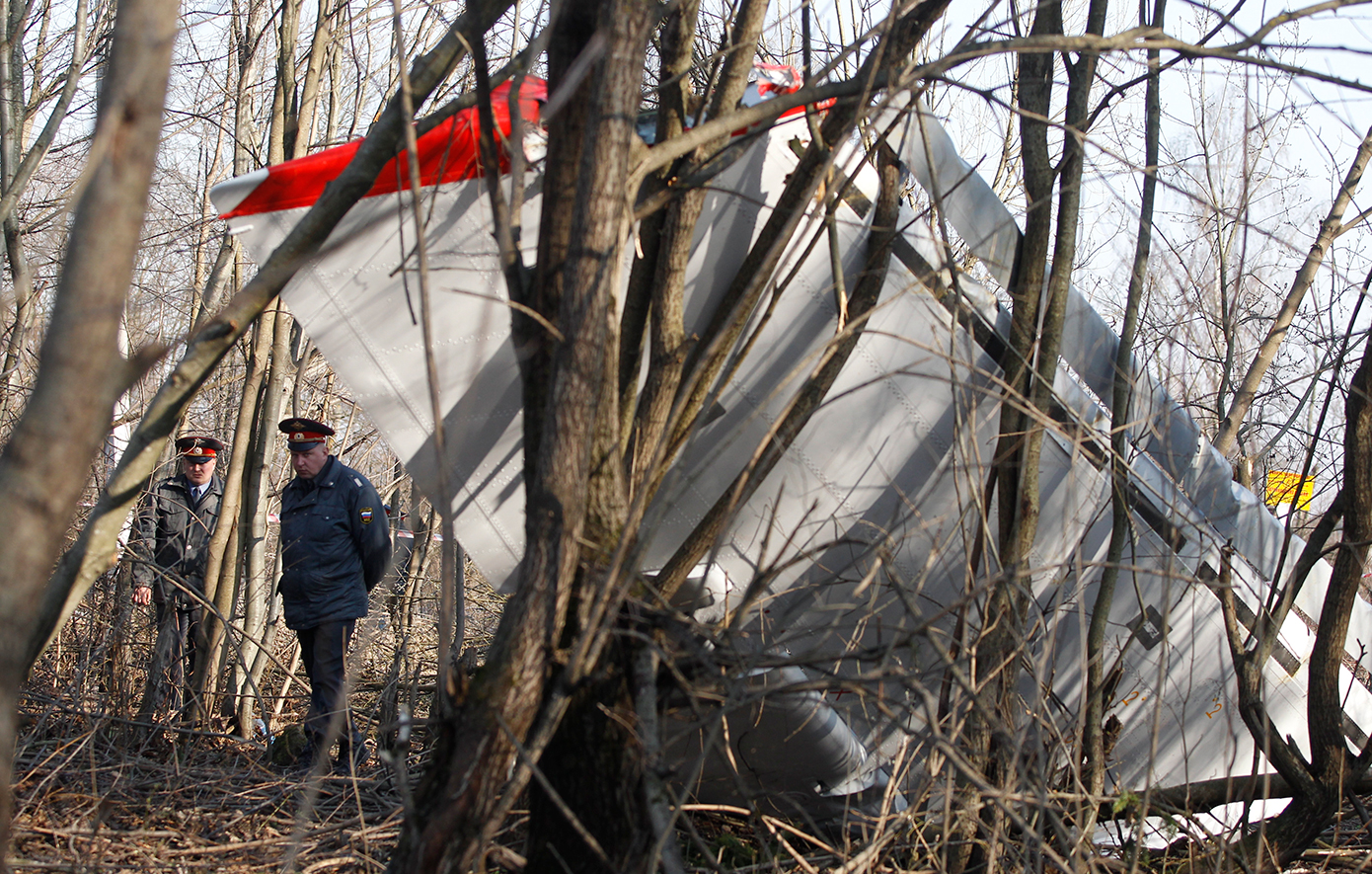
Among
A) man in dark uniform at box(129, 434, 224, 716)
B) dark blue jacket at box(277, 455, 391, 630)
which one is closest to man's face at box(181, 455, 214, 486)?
man in dark uniform at box(129, 434, 224, 716)

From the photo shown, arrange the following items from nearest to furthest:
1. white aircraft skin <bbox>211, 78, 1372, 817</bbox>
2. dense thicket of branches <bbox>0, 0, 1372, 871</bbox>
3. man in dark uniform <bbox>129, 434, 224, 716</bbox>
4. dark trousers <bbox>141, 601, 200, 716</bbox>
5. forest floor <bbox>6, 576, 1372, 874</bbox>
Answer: dense thicket of branches <bbox>0, 0, 1372, 871</bbox> → forest floor <bbox>6, 576, 1372, 874</bbox> → white aircraft skin <bbox>211, 78, 1372, 817</bbox> → dark trousers <bbox>141, 601, 200, 716</bbox> → man in dark uniform <bbox>129, 434, 224, 716</bbox>

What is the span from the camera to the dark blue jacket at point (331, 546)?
190 inches

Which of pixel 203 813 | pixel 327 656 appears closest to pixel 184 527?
pixel 327 656

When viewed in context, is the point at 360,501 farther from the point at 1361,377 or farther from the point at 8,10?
the point at 8,10

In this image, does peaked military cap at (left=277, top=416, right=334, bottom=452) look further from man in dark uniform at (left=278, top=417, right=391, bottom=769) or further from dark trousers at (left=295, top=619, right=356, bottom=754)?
dark trousers at (left=295, top=619, right=356, bottom=754)

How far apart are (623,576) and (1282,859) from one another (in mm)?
2605

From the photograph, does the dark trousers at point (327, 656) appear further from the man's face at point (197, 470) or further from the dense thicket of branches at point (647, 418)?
the man's face at point (197, 470)

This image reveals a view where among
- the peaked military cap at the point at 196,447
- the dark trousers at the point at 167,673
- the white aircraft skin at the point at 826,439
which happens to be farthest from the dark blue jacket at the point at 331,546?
the white aircraft skin at the point at 826,439

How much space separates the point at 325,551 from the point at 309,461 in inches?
18.7

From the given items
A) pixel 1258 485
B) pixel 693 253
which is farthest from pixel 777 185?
pixel 1258 485

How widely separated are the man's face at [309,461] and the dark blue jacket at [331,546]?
0.03 metres

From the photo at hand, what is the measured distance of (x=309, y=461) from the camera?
Result: 4973mm

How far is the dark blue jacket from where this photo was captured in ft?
15.8

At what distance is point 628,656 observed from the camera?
190 centimetres
